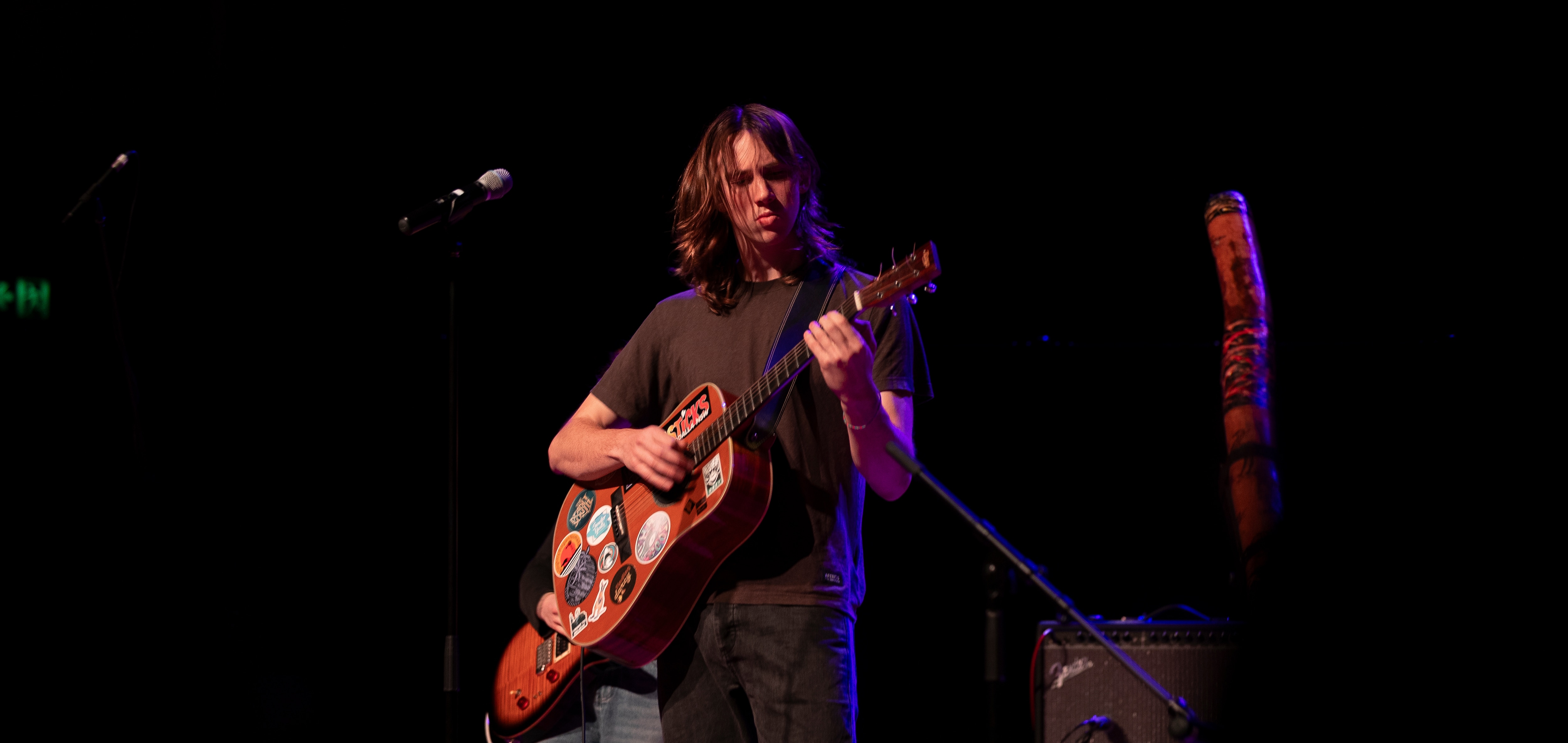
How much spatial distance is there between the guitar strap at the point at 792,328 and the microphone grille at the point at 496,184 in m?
0.87

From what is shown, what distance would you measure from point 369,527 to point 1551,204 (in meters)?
4.56

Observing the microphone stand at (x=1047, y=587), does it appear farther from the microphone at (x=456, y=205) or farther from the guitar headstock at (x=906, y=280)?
the microphone at (x=456, y=205)

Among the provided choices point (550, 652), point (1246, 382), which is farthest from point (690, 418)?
point (1246, 382)

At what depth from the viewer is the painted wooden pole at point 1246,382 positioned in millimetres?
1509

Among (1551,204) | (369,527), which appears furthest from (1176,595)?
(369,527)

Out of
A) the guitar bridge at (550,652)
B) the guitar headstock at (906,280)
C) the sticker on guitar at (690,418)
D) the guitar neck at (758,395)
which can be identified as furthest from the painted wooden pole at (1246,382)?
the guitar bridge at (550,652)

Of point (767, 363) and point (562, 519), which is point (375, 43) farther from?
point (767, 363)

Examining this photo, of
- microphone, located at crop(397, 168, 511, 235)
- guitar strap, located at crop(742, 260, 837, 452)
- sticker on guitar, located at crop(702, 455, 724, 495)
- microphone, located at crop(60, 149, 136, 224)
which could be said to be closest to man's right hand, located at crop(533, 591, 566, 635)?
sticker on guitar, located at crop(702, 455, 724, 495)

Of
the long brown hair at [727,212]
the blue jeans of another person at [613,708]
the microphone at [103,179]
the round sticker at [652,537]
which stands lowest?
the blue jeans of another person at [613,708]

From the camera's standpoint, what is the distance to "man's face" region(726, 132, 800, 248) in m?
2.46

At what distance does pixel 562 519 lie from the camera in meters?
2.85

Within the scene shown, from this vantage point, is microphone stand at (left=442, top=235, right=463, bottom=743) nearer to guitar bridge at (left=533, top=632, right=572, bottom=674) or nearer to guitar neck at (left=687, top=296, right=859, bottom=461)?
guitar bridge at (left=533, top=632, right=572, bottom=674)

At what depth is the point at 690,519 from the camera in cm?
222

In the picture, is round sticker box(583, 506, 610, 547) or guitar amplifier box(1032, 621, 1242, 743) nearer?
guitar amplifier box(1032, 621, 1242, 743)
